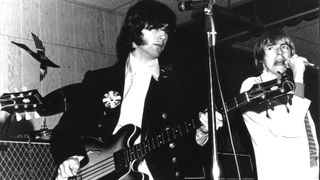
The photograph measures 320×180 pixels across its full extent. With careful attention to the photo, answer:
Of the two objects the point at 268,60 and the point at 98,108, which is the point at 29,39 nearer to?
the point at 98,108

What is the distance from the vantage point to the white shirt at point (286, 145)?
1.98 metres

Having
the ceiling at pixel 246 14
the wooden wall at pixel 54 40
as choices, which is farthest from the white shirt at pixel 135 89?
the wooden wall at pixel 54 40

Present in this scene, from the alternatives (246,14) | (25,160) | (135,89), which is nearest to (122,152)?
(135,89)

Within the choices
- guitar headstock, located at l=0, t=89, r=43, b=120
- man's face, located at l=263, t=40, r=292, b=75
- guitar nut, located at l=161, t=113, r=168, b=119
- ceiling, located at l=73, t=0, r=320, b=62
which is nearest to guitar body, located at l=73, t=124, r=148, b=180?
guitar nut, located at l=161, t=113, r=168, b=119

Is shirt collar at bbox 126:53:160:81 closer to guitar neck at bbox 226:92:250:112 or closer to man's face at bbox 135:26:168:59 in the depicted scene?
man's face at bbox 135:26:168:59

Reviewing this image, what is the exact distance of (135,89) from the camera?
2.38 m

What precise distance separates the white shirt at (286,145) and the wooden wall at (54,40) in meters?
2.36

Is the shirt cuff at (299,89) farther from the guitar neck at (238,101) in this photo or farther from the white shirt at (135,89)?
the white shirt at (135,89)

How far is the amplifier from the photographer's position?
2.63 m

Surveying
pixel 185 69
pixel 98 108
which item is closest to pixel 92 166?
pixel 98 108

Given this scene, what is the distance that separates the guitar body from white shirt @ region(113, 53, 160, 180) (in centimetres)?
7

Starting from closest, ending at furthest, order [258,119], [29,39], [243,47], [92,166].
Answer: [258,119] < [92,166] < [29,39] < [243,47]

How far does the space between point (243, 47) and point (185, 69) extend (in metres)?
1.42

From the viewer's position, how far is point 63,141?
2.28 m
